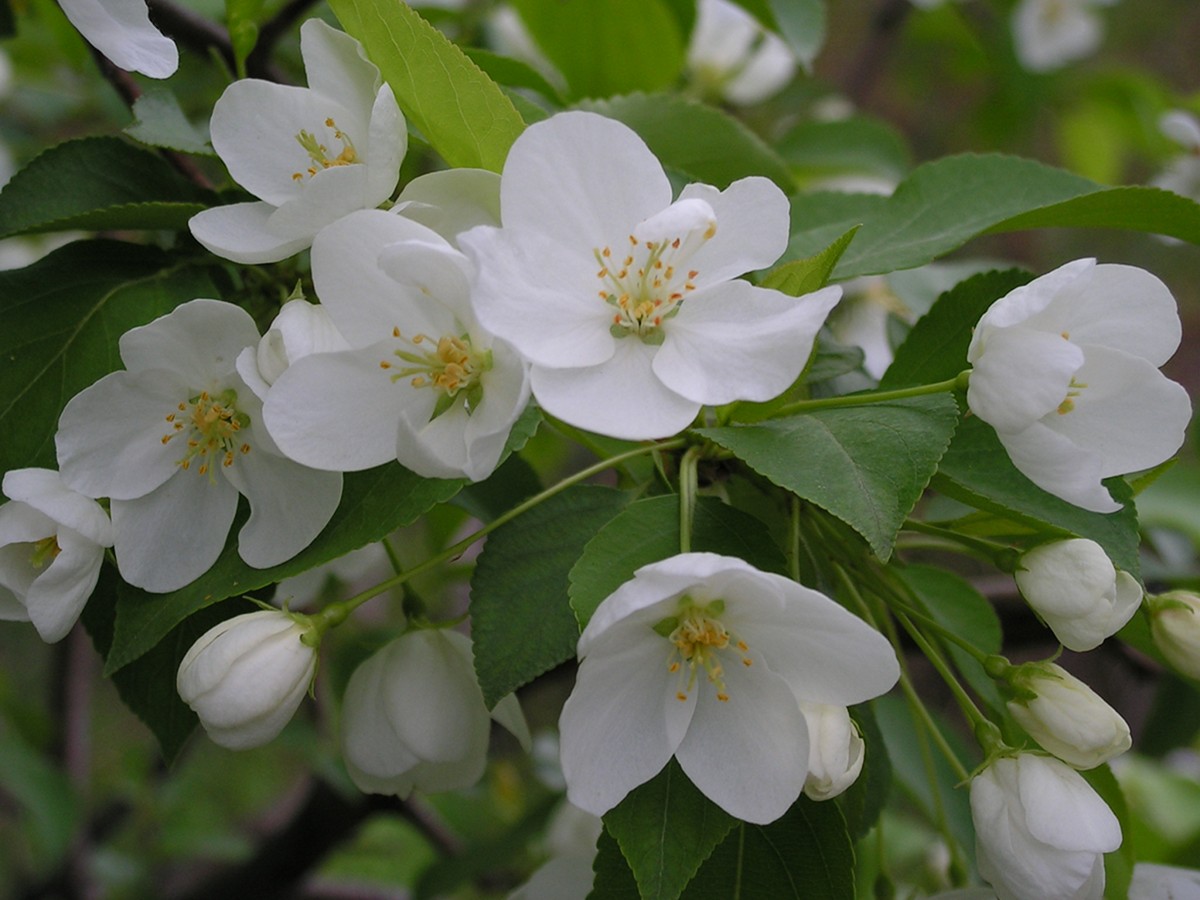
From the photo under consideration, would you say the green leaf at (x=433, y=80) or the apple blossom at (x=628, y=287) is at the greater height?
the green leaf at (x=433, y=80)

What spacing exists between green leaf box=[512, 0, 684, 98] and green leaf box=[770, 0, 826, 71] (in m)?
0.19

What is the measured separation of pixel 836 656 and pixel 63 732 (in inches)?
63.6

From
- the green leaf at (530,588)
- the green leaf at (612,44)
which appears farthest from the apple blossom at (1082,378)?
the green leaf at (612,44)

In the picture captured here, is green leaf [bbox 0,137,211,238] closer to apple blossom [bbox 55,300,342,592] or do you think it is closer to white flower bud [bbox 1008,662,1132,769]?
apple blossom [bbox 55,300,342,592]

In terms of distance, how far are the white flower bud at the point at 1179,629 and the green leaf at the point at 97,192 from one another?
696 millimetres

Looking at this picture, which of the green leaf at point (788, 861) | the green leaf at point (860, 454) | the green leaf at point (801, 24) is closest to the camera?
the green leaf at point (860, 454)

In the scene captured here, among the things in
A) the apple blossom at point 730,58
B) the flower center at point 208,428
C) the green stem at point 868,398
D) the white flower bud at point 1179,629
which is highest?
the green stem at point 868,398

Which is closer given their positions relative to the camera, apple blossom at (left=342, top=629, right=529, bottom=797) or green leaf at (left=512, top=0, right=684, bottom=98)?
apple blossom at (left=342, top=629, right=529, bottom=797)

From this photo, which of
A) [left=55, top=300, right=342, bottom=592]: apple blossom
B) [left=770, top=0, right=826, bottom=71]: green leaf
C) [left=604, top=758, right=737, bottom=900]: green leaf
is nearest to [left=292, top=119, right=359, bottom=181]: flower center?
[left=55, top=300, right=342, bottom=592]: apple blossom

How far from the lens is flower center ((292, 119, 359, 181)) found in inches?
29.4

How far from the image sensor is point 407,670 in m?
0.73

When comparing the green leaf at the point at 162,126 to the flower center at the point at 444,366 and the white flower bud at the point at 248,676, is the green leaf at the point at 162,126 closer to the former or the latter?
the flower center at the point at 444,366

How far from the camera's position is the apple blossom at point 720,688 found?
0.60 meters

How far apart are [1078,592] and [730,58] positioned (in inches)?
56.3
